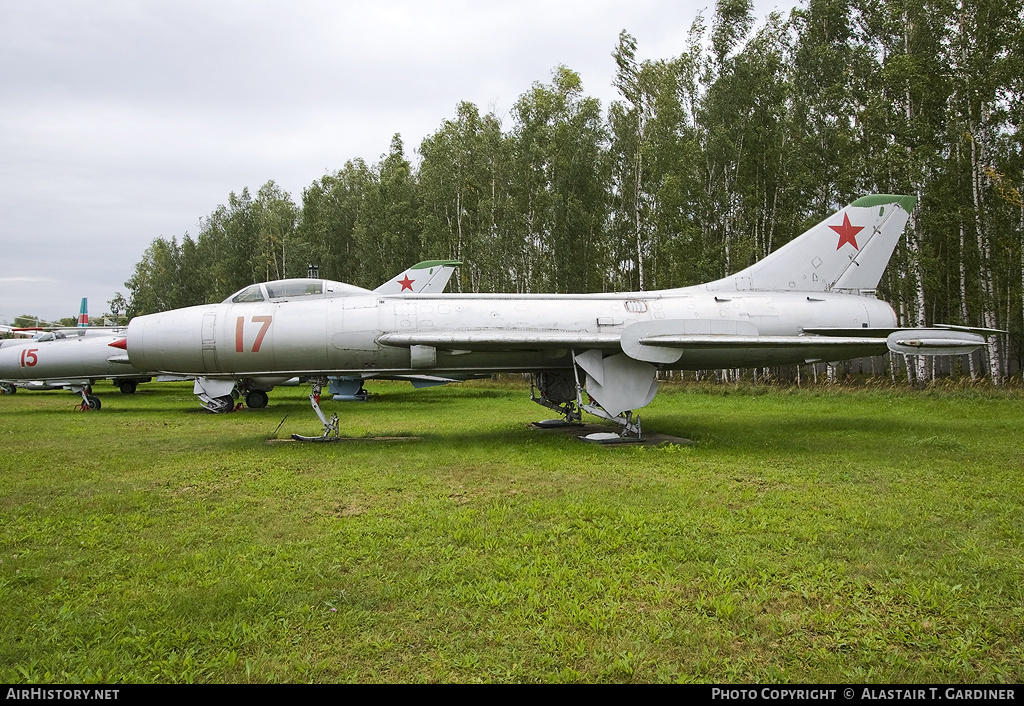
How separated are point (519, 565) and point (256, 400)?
13.6 m

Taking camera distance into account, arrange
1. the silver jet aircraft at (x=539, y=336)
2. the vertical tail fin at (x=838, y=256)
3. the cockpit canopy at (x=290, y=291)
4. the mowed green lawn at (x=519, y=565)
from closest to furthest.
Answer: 1. the mowed green lawn at (x=519, y=565)
2. the silver jet aircraft at (x=539, y=336)
3. the cockpit canopy at (x=290, y=291)
4. the vertical tail fin at (x=838, y=256)

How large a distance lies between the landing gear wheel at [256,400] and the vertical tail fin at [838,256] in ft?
37.4

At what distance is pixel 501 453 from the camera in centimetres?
822

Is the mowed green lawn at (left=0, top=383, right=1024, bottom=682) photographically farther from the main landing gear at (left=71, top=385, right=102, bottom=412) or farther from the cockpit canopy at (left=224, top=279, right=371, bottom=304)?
the main landing gear at (left=71, top=385, right=102, bottom=412)

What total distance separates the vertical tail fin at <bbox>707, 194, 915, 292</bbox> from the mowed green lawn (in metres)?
3.04

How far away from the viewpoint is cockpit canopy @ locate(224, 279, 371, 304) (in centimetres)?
930

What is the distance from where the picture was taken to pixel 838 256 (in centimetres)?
1019

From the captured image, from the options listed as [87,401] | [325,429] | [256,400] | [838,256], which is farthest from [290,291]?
[87,401]

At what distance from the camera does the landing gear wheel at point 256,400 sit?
619 inches

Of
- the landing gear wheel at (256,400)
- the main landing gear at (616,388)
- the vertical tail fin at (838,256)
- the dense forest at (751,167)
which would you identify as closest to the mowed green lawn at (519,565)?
the main landing gear at (616,388)

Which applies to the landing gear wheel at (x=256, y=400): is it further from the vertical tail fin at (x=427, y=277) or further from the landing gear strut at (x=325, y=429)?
the landing gear strut at (x=325, y=429)

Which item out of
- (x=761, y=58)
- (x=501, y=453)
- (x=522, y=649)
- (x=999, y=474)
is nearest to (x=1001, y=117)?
(x=761, y=58)

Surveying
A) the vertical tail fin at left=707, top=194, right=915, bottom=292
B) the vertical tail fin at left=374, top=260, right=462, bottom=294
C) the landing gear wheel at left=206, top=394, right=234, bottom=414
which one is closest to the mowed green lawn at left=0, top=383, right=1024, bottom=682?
the vertical tail fin at left=707, top=194, right=915, bottom=292
